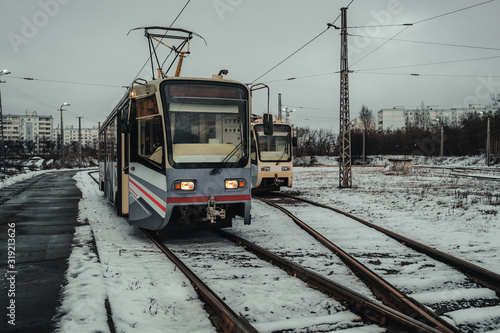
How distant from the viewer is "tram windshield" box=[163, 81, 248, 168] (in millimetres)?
7324

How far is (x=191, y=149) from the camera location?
7.40 metres

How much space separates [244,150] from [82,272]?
11.7ft

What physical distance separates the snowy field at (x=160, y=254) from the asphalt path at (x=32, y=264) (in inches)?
7.1

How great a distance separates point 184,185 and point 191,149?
666 millimetres

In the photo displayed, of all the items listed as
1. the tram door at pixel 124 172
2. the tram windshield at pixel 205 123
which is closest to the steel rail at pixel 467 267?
the tram windshield at pixel 205 123

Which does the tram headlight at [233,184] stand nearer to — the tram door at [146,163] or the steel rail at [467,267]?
the tram door at [146,163]

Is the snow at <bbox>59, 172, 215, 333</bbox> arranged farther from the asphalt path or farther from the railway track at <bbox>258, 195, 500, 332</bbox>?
the railway track at <bbox>258, 195, 500, 332</bbox>

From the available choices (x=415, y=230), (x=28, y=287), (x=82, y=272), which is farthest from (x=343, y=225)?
(x=28, y=287)

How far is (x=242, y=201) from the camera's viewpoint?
25.5 ft

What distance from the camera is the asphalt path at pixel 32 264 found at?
Answer: 13.5 ft

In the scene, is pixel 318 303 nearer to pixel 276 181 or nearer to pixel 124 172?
pixel 124 172

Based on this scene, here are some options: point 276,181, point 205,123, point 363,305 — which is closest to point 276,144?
point 276,181

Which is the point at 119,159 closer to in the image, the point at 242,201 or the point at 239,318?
the point at 242,201

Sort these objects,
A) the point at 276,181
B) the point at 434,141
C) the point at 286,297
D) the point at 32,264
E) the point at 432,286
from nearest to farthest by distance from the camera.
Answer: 1. the point at 286,297
2. the point at 432,286
3. the point at 32,264
4. the point at 276,181
5. the point at 434,141
